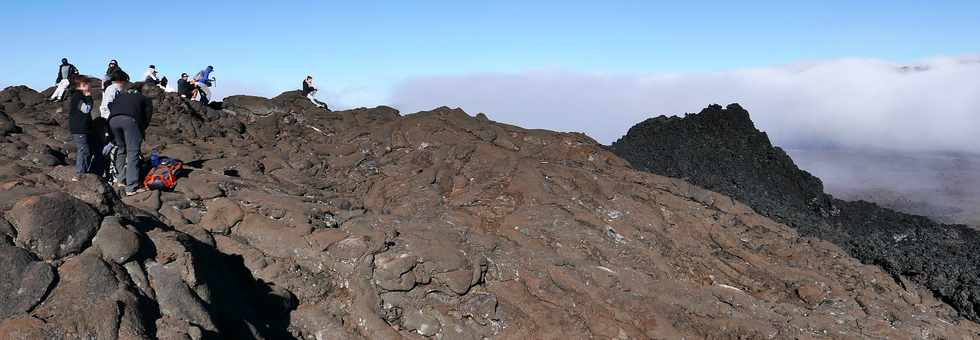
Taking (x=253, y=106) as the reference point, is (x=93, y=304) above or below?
below

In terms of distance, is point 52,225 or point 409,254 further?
point 409,254

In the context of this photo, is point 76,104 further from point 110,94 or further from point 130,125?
point 130,125

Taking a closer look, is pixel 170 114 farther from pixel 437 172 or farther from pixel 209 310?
pixel 209 310

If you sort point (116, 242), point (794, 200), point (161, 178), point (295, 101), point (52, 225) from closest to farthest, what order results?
1. point (52, 225)
2. point (116, 242)
3. point (161, 178)
4. point (295, 101)
5. point (794, 200)

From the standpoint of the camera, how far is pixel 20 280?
7160mm

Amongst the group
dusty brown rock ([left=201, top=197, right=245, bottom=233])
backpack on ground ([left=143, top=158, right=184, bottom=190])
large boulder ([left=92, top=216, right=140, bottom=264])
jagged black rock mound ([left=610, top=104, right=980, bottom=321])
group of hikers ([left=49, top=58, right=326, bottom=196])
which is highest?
group of hikers ([left=49, top=58, right=326, bottom=196])

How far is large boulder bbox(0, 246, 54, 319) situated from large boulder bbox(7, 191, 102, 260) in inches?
9.8

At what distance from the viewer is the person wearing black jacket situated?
37.0 feet

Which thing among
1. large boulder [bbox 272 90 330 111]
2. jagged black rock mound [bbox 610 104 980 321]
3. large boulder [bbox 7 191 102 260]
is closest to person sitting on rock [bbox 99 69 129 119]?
large boulder [bbox 7 191 102 260]

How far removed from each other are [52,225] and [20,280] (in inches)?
35.8

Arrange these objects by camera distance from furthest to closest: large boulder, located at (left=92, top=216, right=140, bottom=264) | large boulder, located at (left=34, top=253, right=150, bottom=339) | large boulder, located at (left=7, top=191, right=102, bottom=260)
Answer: large boulder, located at (left=92, top=216, right=140, bottom=264) < large boulder, located at (left=7, top=191, right=102, bottom=260) < large boulder, located at (left=34, top=253, right=150, bottom=339)

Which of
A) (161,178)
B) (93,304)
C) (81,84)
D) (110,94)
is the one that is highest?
(81,84)

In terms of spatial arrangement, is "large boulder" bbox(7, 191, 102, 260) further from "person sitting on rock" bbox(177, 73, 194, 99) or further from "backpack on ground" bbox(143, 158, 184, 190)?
"person sitting on rock" bbox(177, 73, 194, 99)


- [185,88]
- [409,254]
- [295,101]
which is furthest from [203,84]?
[409,254]
